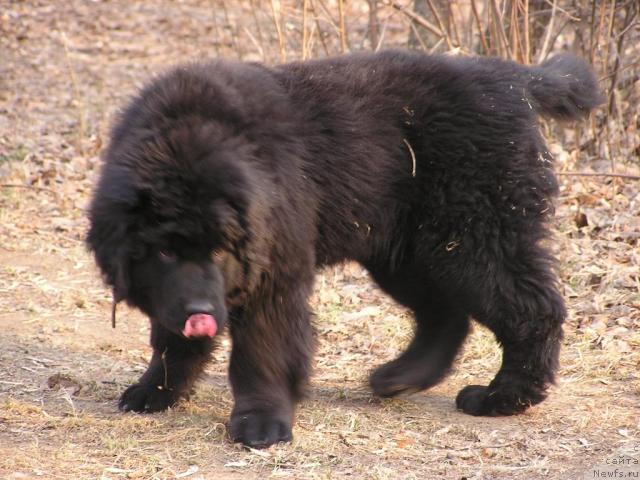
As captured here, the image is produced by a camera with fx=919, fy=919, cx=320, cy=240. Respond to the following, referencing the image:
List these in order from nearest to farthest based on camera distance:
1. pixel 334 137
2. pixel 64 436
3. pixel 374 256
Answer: pixel 64 436 < pixel 334 137 < pixel 374 256

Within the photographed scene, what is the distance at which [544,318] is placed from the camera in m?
4.54

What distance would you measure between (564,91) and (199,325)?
→ 2.36 meters

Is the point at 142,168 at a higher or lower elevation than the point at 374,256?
higher

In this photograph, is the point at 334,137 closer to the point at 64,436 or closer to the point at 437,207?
the point at 437,207

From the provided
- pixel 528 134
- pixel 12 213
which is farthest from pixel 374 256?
pixel 12 213

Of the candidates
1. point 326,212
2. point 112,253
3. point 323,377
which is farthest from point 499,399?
point 112,253

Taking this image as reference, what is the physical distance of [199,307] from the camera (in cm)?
382

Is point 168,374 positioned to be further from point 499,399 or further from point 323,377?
point 499,399

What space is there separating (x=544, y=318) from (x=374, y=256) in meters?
0.92

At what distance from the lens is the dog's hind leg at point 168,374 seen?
179 inches

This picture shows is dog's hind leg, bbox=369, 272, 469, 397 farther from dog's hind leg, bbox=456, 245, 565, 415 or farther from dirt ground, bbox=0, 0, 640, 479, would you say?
dog's hind leg, bbox=456, 245, 565, 415

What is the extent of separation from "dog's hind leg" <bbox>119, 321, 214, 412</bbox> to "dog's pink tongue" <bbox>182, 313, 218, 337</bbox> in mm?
690

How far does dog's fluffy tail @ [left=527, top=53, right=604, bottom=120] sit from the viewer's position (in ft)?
15.8

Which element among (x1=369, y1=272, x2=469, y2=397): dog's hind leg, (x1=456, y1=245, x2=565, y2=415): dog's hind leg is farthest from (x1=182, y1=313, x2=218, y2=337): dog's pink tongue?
(x1=456, y1=245, x2=565, y2=415): dog's hind leg
